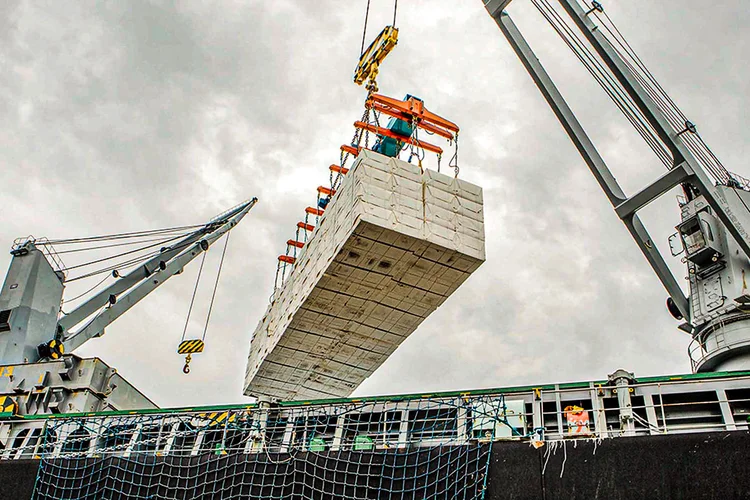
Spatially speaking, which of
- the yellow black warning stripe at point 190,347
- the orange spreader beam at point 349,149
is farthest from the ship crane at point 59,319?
the orange spreader beam at point 349,149

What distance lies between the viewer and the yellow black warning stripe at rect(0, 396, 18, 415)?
20.6m

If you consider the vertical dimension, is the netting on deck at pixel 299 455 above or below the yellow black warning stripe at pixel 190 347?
below

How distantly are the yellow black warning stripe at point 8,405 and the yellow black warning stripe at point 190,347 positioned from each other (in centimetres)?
1042

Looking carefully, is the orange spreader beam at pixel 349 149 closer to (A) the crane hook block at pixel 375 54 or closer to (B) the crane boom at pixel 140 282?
(A) the crane hook block at pixel 375 54

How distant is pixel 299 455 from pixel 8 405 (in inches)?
486

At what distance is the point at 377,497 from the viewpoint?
11.5 metres

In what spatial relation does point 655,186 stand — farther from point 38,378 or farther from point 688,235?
point 38,378

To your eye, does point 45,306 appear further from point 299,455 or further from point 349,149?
point 299,455

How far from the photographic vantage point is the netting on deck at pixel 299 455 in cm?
1150

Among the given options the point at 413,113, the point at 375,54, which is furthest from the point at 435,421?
the point at 375,54

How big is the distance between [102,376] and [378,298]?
837 centimetres

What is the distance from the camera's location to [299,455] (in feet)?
40.3

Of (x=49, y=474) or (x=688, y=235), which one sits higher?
(x=688, y=235)

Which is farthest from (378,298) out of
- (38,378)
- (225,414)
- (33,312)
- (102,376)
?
(33,312)
